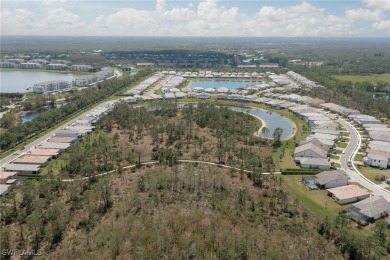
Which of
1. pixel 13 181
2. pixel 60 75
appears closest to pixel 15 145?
pixel 13 181

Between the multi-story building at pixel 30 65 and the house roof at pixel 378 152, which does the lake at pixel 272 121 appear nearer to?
the house roof at pixel 378 152

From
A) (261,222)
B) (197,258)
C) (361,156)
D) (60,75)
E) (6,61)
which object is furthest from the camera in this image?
(6,61)

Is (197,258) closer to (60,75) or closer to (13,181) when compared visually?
(13,181)

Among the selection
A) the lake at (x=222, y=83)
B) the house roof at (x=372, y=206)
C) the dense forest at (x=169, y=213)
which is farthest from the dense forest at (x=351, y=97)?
the house roof at (x=372, y=206)

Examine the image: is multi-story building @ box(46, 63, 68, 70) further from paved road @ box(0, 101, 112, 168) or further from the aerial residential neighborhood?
paved road @ box(0, 101, 112, 168)

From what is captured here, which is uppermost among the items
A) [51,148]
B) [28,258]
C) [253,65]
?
[253,65]

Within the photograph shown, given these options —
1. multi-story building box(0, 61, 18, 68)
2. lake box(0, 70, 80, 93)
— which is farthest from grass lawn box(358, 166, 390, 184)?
multi-story building box(0, 61, 18, 68)
